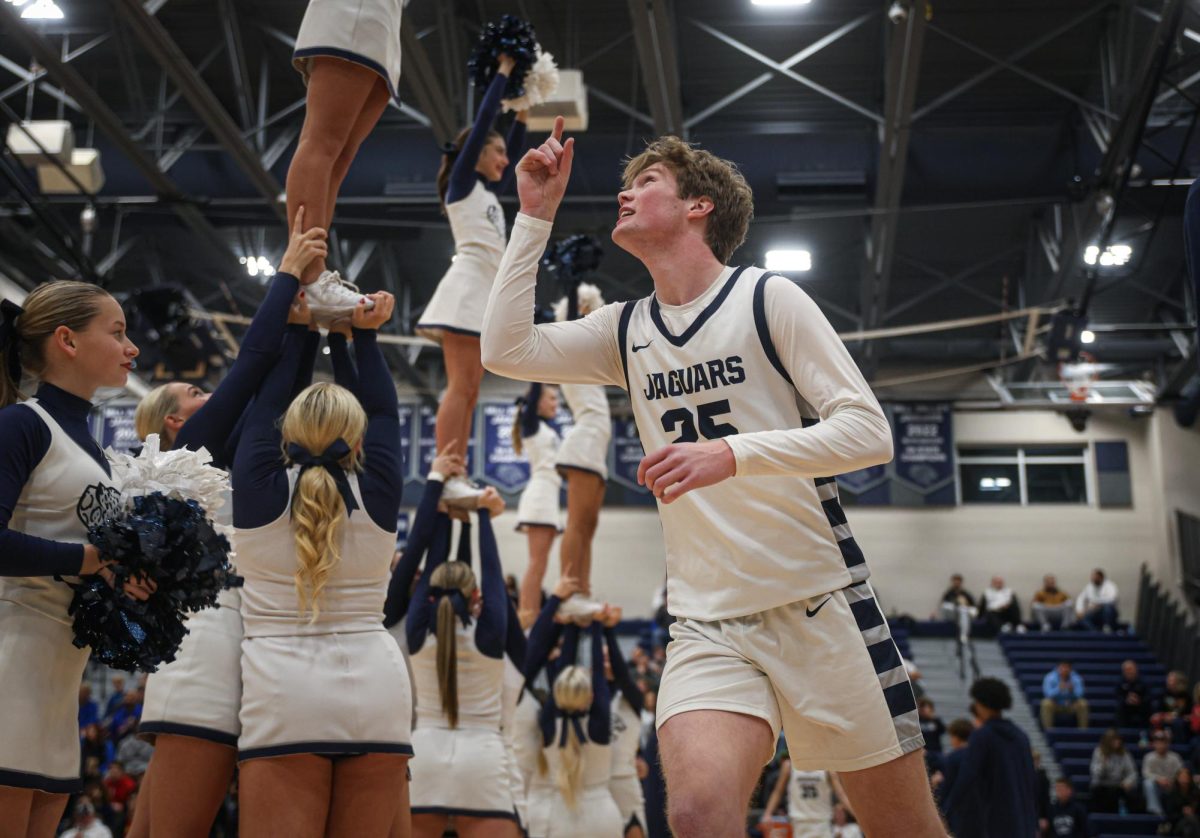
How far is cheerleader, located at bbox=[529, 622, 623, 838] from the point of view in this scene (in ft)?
17.2

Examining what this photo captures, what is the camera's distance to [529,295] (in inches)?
106

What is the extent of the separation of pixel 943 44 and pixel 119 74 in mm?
8756

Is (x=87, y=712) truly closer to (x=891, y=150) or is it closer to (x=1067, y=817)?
(x=1067, y=817)

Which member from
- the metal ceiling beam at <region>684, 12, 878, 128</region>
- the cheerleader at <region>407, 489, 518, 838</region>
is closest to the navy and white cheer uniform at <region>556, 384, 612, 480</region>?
the cheerleader at <region>407, 489, 518, 838</region>

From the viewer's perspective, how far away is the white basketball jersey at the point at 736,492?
240 cm

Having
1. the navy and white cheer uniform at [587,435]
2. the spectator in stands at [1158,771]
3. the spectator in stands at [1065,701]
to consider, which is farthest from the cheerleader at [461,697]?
the spectator in stands at [1065,701]

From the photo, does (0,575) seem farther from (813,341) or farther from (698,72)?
(698,72)

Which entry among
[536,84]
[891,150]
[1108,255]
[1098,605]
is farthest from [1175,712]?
[536,84]

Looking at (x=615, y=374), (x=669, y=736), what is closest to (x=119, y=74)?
(x=615, y=374)

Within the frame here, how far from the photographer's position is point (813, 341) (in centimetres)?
242

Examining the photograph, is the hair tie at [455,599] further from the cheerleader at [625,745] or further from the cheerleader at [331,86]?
the cheerleader at [625,745]

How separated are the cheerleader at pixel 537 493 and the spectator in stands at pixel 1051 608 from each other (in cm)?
1280

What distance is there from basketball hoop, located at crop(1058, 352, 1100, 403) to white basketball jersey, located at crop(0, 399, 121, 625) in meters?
15.4

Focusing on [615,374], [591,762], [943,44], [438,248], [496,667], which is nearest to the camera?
[615,374]
